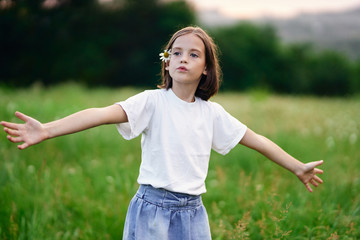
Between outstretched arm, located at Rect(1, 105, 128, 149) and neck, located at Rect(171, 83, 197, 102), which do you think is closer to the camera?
outstretched arm, located at Rect(1, 105, 128, 149)

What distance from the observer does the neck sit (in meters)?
2.17

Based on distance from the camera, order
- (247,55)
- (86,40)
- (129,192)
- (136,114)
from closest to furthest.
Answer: (136,114) < (129,192) < (86,40) < (247,55)

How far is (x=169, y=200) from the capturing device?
203cm

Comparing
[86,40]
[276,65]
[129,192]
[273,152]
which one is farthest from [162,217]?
[276,65]

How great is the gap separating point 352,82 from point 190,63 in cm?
4088

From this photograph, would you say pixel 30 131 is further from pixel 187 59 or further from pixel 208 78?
pixel 208 78

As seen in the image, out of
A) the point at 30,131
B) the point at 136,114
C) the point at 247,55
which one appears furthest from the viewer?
the point at 247,55

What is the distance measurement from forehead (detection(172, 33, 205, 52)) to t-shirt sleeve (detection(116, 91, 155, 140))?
1.19 feet

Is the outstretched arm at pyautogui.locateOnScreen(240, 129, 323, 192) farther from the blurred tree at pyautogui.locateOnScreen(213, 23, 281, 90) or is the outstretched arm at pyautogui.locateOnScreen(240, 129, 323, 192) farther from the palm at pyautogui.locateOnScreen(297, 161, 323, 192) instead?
the blurred tree at pyautogui.locateOnScreen(213, 23, 281, 90)

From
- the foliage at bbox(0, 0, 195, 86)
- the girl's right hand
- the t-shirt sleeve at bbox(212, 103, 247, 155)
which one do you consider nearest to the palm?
the t-shirt sleeve at bbox(212, 103, 247, 155)

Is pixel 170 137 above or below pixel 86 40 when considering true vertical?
below

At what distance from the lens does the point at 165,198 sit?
6.66 ft

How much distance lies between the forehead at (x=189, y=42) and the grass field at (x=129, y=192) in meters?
1.16

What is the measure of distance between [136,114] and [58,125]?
44 centimetres
